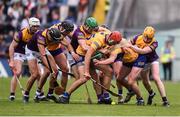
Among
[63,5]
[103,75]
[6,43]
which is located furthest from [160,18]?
[103,75]

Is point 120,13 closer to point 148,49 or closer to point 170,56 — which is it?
point 170,56

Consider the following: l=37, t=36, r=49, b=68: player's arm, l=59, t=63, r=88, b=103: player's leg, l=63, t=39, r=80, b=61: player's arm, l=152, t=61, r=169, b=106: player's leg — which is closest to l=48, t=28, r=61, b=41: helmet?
l=37, t=36, r=49, b=68: player's arm

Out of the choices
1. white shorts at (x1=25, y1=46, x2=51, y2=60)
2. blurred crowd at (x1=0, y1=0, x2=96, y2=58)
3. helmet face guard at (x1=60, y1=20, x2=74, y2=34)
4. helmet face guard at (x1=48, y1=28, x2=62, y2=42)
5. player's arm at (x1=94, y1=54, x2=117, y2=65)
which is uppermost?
blurred crowd at (x1=0, y1=0, x2=96, y2=58)

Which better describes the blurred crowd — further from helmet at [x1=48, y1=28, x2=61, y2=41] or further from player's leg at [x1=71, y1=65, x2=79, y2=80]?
helmet at [x1=48, y1=28, x2=61, y2=41]

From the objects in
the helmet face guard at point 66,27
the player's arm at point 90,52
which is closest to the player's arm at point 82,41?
the helmet face guard at point 66,27

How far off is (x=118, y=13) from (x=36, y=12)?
12.9 feet

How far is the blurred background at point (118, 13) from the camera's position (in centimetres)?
4212

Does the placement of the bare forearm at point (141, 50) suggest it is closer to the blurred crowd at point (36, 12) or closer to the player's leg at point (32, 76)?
the player's leg at point (32, 76)

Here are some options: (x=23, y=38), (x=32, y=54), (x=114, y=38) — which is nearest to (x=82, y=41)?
(x=114, y=38)

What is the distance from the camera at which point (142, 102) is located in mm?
25297

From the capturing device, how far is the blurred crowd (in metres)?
41.3

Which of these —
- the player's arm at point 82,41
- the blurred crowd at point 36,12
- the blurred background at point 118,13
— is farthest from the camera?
the blurred background at point 118,13

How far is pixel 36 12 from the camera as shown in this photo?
42.1 metres

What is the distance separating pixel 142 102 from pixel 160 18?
18.8m
